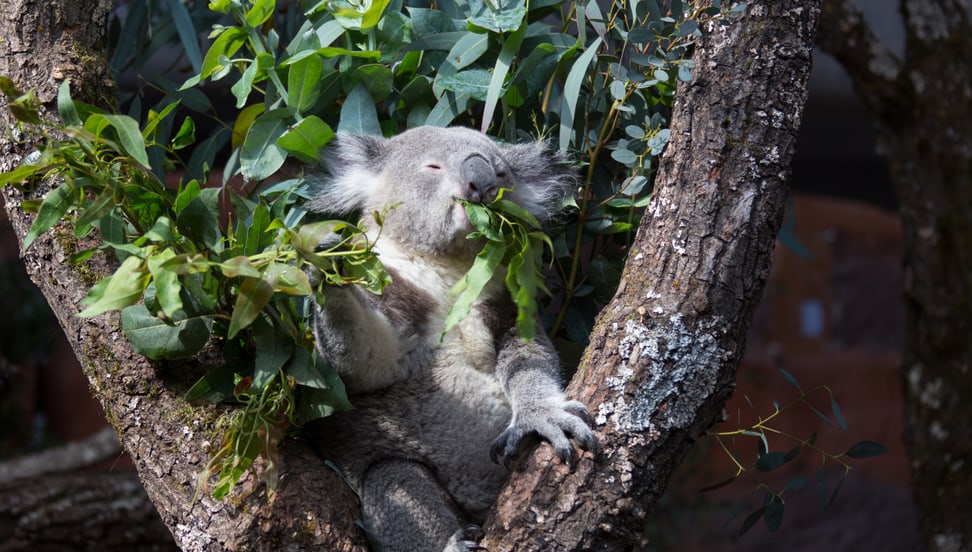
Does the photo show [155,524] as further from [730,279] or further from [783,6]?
[783,6]

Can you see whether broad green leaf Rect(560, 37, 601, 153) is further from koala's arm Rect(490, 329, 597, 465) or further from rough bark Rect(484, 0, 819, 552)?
koala's arm Rect(490, 329, 597, 465)

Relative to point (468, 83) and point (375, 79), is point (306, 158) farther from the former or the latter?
point (468, 83)

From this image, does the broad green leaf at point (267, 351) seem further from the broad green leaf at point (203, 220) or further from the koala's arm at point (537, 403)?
the koala's arm at point (537, 403)

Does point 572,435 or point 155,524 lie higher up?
point 572,435

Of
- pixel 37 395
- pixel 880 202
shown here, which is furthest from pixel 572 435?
pixel 880 202

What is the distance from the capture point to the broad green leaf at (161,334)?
1.78 meters

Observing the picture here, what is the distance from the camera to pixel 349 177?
2439mm

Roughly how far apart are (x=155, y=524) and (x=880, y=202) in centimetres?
938

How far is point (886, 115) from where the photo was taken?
3.70 metres

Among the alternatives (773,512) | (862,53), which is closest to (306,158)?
(773,512)

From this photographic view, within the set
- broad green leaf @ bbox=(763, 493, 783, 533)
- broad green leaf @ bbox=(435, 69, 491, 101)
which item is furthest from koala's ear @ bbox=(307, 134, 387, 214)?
broad green leaf @ bbox=(763, 493, 783, 533)

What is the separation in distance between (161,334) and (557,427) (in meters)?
0.80

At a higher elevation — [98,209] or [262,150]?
[98,209]

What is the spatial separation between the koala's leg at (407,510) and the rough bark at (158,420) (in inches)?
2.6
